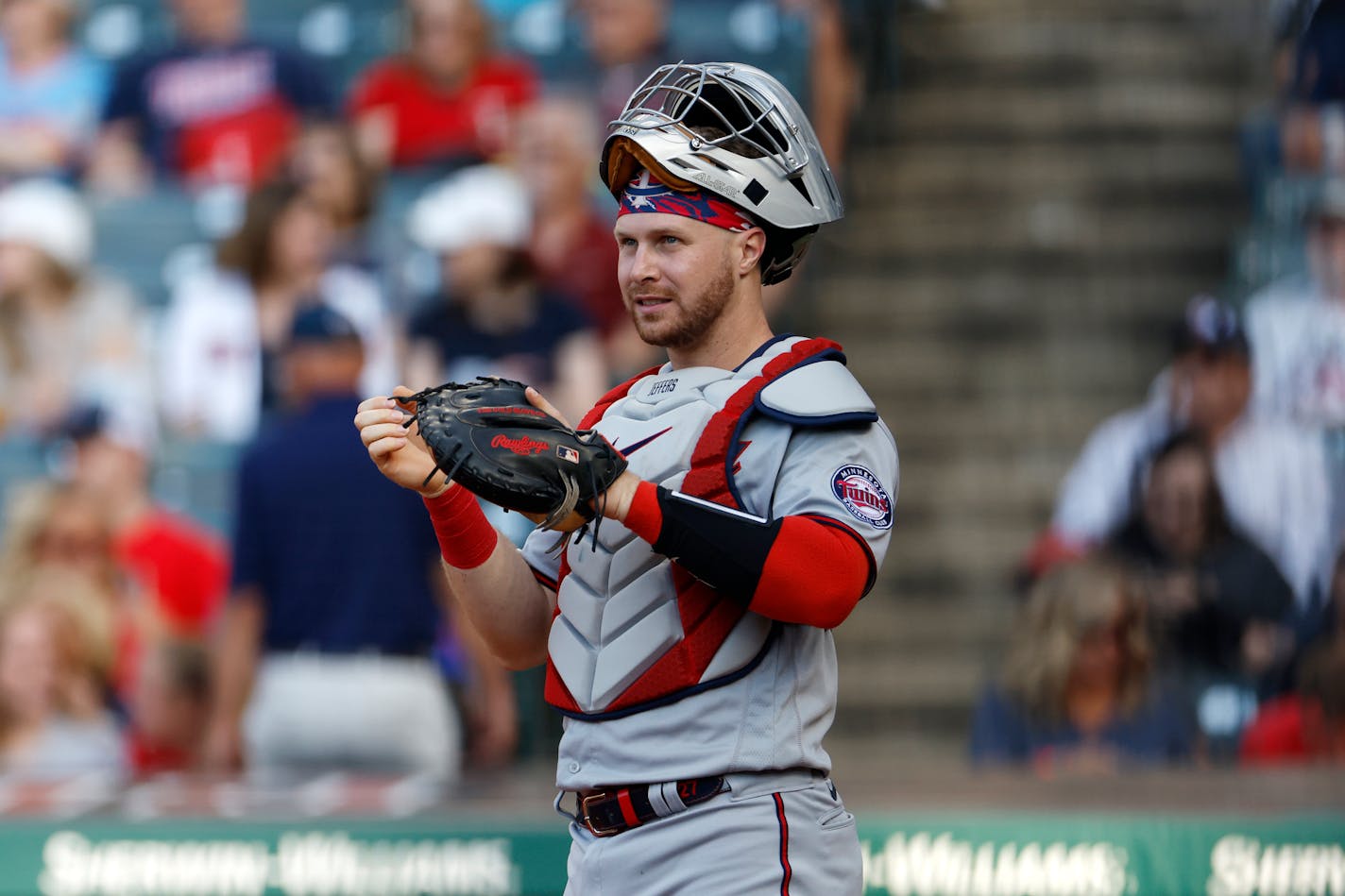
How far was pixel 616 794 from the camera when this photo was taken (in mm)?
2066

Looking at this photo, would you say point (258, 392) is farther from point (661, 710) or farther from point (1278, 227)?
point (661, 710)

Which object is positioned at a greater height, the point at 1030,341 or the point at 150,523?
the point at 1030,341

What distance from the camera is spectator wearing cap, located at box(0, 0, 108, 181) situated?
7.02 m

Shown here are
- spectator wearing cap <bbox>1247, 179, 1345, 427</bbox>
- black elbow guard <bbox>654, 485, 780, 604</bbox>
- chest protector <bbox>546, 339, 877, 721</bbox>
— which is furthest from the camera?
spectator wearing cap <bbox>1247, 179, 1345, 427</bbox>

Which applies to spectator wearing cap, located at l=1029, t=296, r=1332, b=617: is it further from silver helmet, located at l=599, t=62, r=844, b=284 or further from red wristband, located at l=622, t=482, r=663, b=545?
red wristband, located at l=622, t=482, r=663, b=545

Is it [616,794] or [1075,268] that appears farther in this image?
[1075,268]

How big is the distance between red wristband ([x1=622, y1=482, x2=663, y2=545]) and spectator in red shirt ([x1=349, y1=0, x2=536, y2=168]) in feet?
15.1

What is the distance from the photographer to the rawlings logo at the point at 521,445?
76.8 inches

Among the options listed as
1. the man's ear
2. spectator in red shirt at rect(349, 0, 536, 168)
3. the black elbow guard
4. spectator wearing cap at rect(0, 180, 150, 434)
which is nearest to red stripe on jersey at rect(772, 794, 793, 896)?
the black elbow guard

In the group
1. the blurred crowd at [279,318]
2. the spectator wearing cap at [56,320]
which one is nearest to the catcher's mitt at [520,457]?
the blurred crowd at [279,318]

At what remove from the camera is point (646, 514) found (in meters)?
1.95

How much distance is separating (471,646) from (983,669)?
5.55ft

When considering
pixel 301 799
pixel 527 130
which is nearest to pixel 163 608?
pixel 301 799

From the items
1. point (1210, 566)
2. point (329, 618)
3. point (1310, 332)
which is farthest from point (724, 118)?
point (1310, 332)
